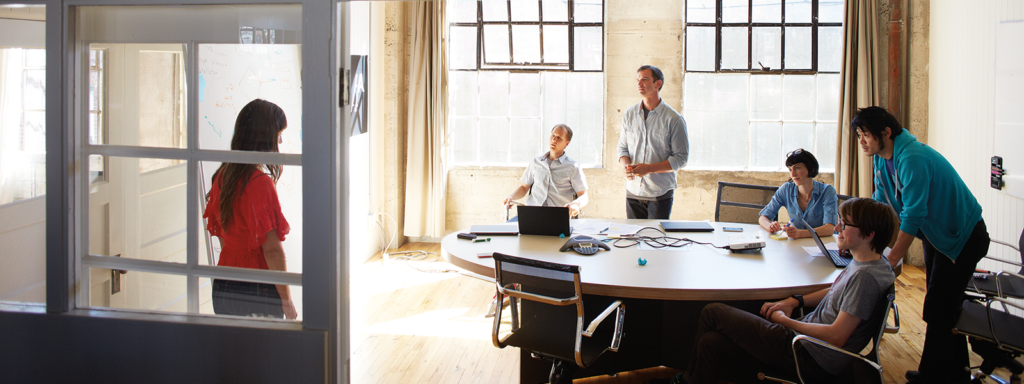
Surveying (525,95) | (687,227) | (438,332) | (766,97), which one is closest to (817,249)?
(687,227)

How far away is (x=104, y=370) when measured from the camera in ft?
6.98

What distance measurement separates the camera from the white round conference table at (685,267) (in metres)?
2.67

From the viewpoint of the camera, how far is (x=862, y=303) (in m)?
2.34

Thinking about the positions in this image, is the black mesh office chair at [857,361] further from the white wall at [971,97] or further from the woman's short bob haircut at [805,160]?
the white wall at [971,97]

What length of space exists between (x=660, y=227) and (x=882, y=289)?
65.5 inches

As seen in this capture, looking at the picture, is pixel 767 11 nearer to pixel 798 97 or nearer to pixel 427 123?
pixel 798 97

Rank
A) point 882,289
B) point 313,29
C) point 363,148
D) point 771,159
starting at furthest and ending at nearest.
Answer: point 771,159
point 363,148
point 882,289
point 313,29

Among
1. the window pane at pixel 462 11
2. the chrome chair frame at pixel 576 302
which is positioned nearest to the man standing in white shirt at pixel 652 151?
the chrome chair frame at pixel 576 302

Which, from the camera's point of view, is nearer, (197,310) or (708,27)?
(197,310)

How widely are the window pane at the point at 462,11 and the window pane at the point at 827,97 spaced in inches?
132

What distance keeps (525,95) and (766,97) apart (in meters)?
2.30

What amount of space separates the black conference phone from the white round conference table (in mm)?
32

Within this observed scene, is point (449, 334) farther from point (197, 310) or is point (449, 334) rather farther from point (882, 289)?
point (882, 289)

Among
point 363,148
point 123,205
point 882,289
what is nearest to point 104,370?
point 123,205
